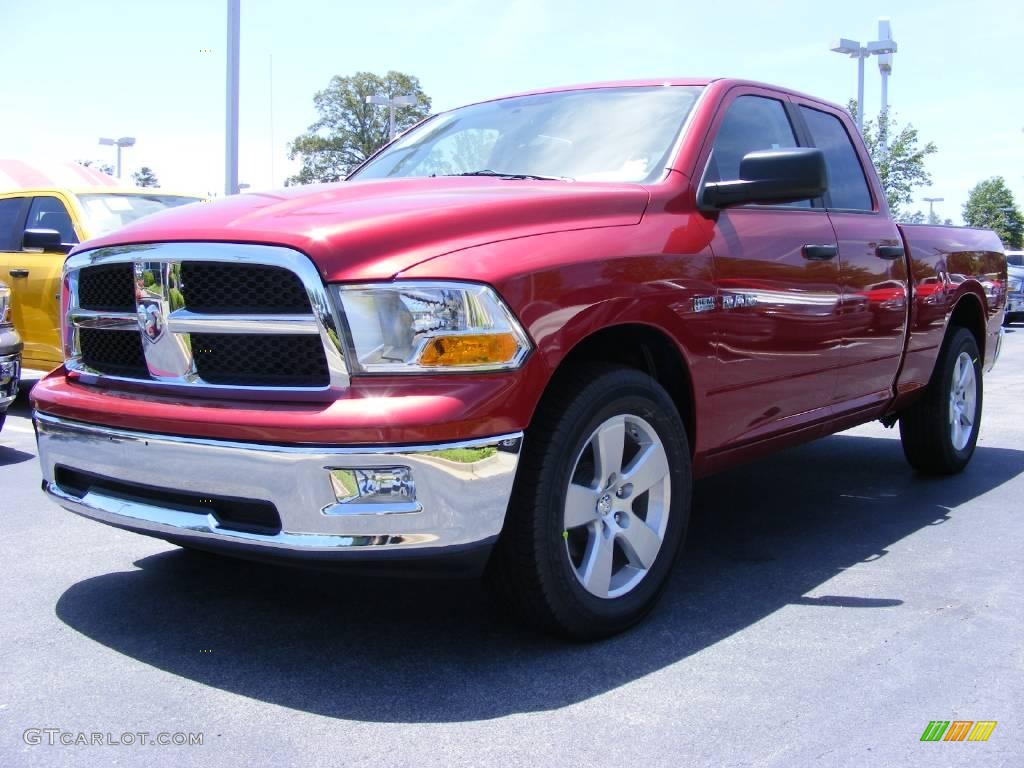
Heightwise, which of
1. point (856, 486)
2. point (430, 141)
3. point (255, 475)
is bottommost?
point (856, 486)

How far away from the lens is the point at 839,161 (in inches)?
195

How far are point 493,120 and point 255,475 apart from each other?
7.29 feet

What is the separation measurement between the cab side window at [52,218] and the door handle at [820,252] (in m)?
6.11

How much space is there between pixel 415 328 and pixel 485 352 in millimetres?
191

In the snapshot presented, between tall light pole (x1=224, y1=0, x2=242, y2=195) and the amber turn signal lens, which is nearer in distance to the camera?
the amber turn signal lens

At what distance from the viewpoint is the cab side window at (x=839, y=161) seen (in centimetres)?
476

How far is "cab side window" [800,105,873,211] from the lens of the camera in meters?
4.76

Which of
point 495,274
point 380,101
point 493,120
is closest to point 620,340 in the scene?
point 495,274

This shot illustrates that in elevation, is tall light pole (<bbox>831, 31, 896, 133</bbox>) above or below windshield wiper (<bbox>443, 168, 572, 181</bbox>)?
above

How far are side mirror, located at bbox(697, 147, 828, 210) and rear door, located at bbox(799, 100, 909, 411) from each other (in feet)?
2.39

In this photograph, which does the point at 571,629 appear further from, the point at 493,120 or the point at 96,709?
the point at 493,120

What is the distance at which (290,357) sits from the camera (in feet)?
9.30

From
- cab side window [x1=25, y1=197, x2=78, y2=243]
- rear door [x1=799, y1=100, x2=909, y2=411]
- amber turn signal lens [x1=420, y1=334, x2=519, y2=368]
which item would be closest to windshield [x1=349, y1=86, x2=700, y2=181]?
rear door [x1=799, y1=100, x2=909, y2=411]

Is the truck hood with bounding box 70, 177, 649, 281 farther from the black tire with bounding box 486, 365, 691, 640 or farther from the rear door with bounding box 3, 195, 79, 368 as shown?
the rear door with bounding box 3, 195, 79, 368
